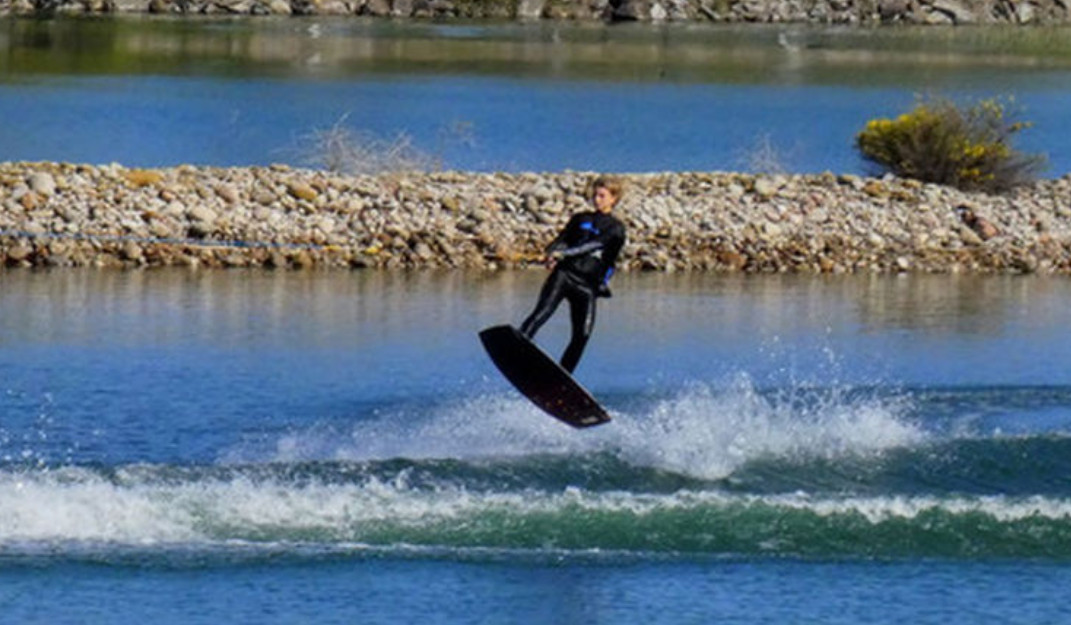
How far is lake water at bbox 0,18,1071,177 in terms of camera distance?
51406mm

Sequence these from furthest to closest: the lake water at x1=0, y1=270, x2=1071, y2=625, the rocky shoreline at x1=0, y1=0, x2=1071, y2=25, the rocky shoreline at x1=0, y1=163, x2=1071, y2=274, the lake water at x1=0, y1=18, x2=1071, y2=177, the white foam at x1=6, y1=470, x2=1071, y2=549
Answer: the rocky shoreline at x1=0, y1=0, x2=1071, y2=25
the lake water at x1=0, y1=18, x2=1071, y2=177
the rocky shoreline at x1=0, y1=163, x2=1071, y2=274
the white foam at x1=6, y1=470, x2=1071, y2=549
the lake water at x1=0, y1=270, x2=1071, y2=625

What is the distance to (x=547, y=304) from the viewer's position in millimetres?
22281

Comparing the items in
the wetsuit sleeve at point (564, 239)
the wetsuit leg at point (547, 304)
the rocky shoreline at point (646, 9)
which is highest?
the wetsuit sleeve at point (564, 239)

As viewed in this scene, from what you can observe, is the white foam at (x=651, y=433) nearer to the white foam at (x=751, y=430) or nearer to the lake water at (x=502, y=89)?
the white foam at (x=751, y=430)

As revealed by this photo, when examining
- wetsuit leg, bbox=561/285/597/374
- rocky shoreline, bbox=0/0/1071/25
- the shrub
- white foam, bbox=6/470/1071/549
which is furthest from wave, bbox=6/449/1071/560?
rocky shoreline, bbox=0/0/1071/25

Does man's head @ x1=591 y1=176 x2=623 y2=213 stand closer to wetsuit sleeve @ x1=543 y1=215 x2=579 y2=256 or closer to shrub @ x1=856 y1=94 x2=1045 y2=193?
wetsuit sleeve @ x1=543 y1=215 x2=579 y2=256

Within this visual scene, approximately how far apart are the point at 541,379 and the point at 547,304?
0.54 metres

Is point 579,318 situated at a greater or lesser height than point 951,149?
greater

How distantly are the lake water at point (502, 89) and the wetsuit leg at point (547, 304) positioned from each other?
1668 cm

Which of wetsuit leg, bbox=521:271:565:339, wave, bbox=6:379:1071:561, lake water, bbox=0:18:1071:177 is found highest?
wetsuit leg, bbox=521:271:565:339

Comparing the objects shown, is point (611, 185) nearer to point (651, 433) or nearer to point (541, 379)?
point (541, 379)

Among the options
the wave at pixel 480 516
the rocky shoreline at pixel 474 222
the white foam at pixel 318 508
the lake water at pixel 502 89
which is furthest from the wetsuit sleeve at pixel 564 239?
the lake water at pixel 502 89

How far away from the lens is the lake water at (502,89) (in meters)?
51.4

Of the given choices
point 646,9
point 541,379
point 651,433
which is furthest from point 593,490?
point 646,9
